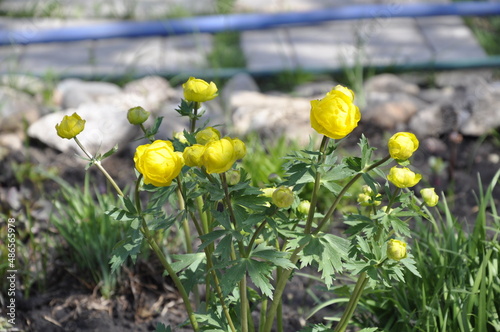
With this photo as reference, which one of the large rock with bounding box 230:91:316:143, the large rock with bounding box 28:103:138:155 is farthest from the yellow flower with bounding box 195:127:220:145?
the large rock with bounding box 28:103:138:155

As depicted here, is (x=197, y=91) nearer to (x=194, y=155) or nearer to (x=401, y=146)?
(x=194, y=155)

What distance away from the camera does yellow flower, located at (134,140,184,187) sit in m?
1.22

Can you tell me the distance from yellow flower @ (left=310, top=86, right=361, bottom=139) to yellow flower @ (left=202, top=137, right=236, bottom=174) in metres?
0.17

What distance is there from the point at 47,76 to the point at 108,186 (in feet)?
3.57

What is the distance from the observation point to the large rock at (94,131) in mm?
3223

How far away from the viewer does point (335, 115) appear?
4.02ft

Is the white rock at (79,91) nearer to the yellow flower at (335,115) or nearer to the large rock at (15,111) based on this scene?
the large rock at (15,111)

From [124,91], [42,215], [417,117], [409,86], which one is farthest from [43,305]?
[409,86]

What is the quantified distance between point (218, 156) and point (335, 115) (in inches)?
9.1

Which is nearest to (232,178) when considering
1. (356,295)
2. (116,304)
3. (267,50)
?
(356,295)

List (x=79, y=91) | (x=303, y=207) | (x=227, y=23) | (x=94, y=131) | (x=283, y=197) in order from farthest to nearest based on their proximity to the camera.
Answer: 1. (x=227, y=23)
2. (x=79, y=91)
3. (x=94, y=131)
4. (x=303, y=207)
5. (x=283, y=197)

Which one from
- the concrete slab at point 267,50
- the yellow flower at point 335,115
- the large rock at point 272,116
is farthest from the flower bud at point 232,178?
the concrete slab at point 267,50

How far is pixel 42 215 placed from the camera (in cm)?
276

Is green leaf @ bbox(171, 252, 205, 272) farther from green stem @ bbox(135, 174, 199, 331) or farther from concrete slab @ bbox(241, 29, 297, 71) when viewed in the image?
concrete slab @ bbox(241, 29, 297, 71)
